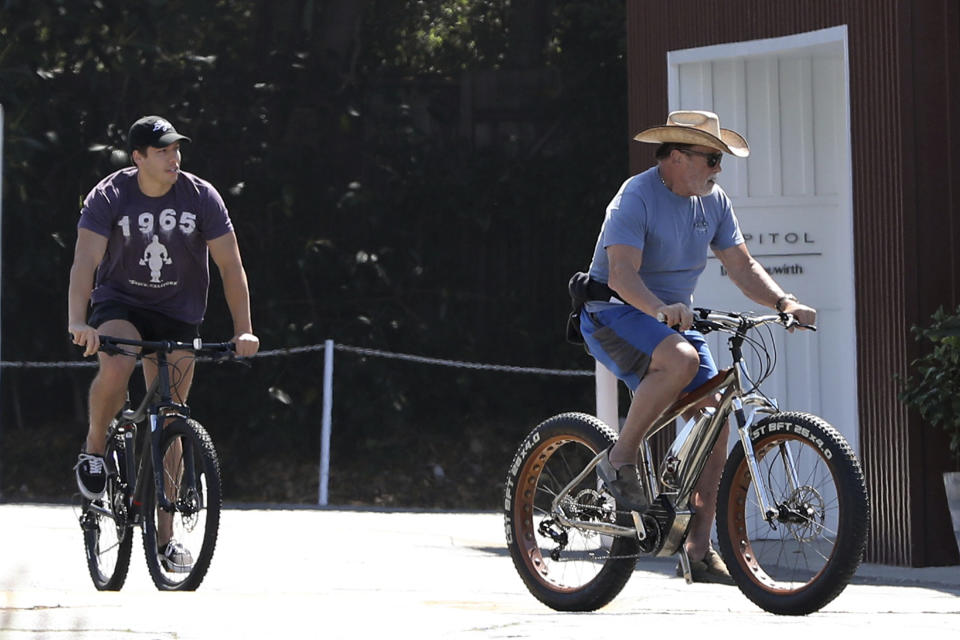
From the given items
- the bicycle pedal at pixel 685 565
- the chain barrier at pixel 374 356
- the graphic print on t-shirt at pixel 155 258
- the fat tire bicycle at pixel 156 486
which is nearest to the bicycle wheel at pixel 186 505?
the fat tire bicycle at pixel 156 486

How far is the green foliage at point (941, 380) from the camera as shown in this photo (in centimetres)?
822

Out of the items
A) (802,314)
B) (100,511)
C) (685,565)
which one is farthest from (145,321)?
(802,314)

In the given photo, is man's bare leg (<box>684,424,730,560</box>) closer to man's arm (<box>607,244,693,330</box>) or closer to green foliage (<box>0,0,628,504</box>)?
man's arm (<box>607,244,693,330</box>)

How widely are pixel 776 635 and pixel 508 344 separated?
1018 cm

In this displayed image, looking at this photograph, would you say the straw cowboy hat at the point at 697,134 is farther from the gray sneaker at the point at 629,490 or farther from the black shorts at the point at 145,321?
the black shorts at the point at 145,321

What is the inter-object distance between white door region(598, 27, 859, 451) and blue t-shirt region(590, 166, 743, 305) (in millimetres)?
3291

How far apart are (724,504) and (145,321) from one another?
7.65 ft

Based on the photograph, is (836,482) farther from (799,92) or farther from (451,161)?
(451,161)

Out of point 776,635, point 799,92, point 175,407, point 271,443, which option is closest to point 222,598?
point 175,407

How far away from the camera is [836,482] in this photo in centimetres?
549

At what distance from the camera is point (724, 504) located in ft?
19.1

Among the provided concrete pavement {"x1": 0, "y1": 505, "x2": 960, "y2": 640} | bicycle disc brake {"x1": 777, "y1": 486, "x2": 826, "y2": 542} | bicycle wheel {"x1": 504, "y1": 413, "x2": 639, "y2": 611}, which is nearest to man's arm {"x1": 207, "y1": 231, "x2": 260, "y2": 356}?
concrete pavement {"x1": 0, "y1": 505, "x2": 960, "y2": 640}

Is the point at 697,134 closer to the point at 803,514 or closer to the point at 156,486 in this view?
the point at 803,514

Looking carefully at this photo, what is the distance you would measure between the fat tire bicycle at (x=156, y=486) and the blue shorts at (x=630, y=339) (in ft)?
4.15
